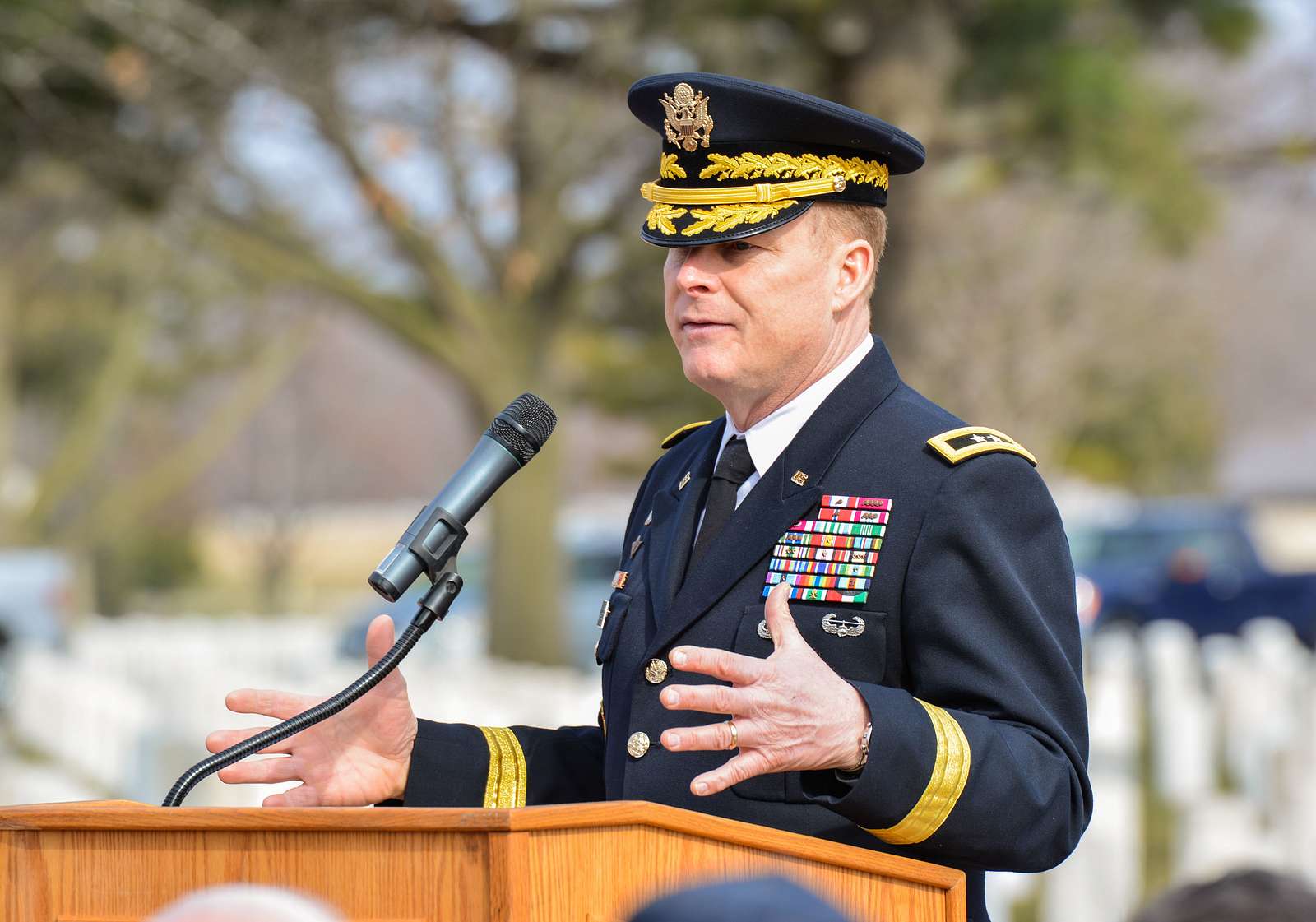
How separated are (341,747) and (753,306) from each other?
0.82 meters

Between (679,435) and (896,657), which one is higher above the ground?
(679,435)

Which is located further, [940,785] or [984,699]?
[984,699]

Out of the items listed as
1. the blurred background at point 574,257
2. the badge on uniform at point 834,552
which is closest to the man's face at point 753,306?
the badge on uniform at point 834,552

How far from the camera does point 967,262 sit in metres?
24.9

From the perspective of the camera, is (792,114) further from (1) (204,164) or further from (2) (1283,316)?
(2) (1283,316)

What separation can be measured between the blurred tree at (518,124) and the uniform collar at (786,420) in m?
6.45

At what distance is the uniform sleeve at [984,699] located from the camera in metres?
2.00

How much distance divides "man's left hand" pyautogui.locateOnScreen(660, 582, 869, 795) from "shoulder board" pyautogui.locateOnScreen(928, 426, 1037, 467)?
446 millimetres

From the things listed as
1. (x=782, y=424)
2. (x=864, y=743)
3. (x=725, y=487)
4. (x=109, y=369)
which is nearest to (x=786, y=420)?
(x=782, y=424)

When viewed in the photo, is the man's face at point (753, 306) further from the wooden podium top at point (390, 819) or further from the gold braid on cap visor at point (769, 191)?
the wooden podium top at point (390, 819)

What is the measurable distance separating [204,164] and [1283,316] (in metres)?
56.7

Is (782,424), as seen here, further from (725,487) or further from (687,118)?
(687,118)

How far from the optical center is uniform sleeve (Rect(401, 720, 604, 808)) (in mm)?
2445

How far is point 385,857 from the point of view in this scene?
1.66 meters
